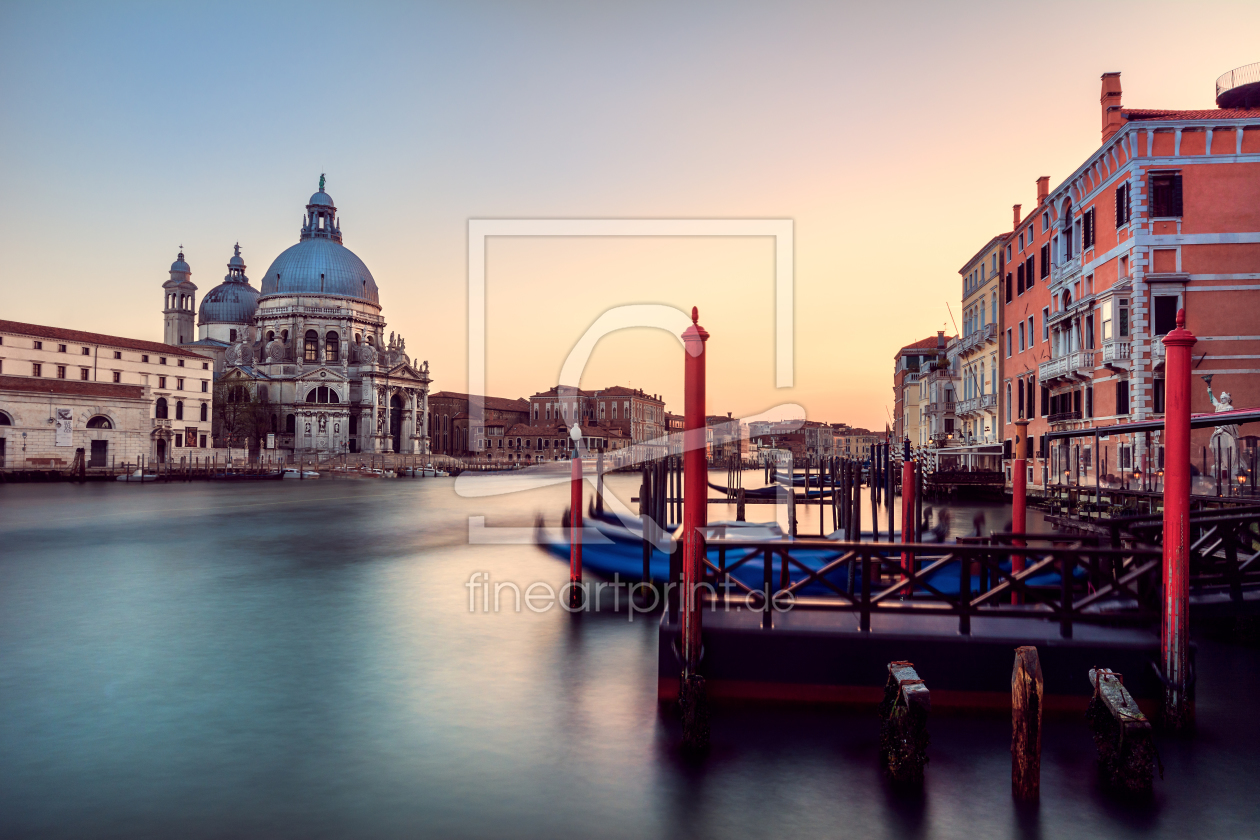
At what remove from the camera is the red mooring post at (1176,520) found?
6766mm

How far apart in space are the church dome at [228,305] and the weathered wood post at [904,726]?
99656 mm

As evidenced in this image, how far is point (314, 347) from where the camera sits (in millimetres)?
90125

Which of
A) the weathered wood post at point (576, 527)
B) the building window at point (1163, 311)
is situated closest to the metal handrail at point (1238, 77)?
the building window at point (1163, 311)

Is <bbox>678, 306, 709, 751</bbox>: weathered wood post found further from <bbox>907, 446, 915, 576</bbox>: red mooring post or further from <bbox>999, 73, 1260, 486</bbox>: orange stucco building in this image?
<bbox>999, 73, 1260, 486</bbox>: orange stucco building

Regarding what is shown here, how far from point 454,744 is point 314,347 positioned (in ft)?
290

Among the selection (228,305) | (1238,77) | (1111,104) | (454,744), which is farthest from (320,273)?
(454,744)

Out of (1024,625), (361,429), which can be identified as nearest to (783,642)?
(1024,625)

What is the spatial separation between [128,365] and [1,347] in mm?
9582

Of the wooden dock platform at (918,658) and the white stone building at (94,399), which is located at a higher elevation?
the white stone building at (94,399)

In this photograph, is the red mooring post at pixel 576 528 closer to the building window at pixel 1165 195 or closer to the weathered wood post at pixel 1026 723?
the weathered wood post at pixel 1026 723

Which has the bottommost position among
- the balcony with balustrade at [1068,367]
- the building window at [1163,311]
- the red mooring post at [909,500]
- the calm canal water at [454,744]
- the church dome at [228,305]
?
the calm canal water at [454,744]

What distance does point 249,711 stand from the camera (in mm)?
9188

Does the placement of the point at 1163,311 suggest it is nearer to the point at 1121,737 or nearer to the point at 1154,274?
the point at 1154,274

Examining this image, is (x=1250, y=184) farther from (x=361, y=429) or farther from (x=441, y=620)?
(x=361, y=429)
